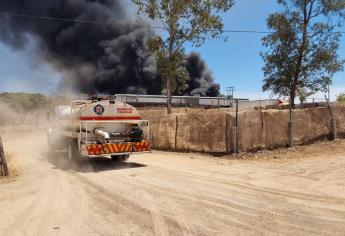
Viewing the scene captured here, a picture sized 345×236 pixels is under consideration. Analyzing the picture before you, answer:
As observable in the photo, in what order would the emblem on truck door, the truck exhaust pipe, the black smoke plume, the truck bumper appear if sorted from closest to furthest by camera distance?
the truck bumper → the truck exhaust pipe → the emblem on truck door → the black smoke plume

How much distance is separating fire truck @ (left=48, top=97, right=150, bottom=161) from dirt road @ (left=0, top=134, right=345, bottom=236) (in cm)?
73

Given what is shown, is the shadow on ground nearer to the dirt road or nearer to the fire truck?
the dirt road

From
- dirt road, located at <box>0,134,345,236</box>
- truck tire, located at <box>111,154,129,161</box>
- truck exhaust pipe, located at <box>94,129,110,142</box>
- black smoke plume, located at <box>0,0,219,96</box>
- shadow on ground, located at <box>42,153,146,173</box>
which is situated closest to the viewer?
dirt road, located at <box>0,134,345,236</box>

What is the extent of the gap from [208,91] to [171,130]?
64973 millimetres

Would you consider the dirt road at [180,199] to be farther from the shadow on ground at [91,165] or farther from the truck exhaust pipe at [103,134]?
the truck exhaust pipe at [103,134]

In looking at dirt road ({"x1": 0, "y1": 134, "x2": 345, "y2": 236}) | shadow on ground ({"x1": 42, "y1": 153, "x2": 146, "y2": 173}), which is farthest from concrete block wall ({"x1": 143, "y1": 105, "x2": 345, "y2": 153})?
shadow on ground ({"x1": 42, "y1": 153, "x2": 146, "y2": 173})

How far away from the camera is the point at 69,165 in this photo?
14805mm

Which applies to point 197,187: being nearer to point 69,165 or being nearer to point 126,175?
point 126,175

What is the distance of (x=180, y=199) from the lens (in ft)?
27.9

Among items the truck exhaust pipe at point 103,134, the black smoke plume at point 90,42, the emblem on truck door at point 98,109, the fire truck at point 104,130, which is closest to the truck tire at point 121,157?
the fire truck at point 104,130

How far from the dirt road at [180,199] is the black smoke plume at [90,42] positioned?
48933 mm

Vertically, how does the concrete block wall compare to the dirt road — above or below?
above

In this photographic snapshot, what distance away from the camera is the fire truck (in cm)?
1373

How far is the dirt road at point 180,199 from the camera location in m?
6.60
